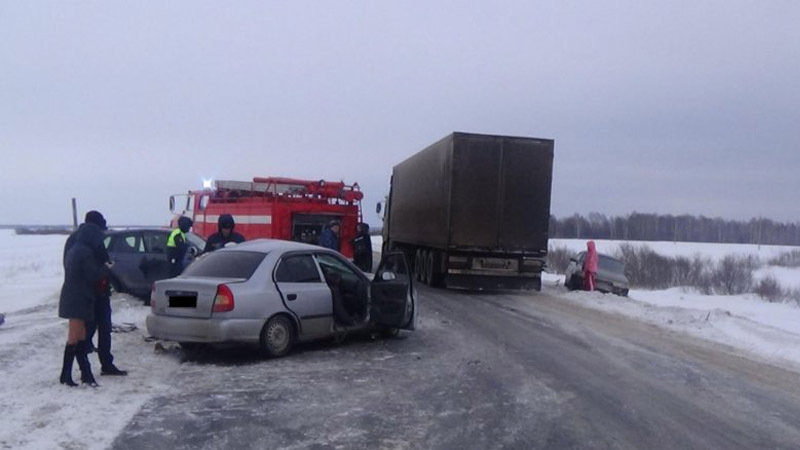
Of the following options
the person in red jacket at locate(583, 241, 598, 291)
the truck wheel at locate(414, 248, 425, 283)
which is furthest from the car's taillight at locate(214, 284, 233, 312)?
the person in red jacket at locate(583, 241, 598, 291)

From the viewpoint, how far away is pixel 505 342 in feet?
36.9

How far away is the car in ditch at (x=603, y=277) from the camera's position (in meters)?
22.4

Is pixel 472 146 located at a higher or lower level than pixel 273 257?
higher

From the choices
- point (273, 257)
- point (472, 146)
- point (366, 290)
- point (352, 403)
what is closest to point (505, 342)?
point (366, 290)

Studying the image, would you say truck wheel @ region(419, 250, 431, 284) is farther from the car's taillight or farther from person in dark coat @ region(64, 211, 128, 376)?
person in dark coat @ region(64, 211, 128, 376)

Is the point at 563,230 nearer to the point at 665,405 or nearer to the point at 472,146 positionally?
the point at 472,146

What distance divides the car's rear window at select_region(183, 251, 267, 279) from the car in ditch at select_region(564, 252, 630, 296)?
14422 millimetres

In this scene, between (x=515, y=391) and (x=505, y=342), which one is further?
(x=505, y=342)

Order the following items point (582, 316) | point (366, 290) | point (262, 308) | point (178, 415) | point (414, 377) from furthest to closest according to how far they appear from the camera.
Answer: point (582, 316) < point (366, 290) < point (262, 308) < point (414, 377) < point (178, 415)

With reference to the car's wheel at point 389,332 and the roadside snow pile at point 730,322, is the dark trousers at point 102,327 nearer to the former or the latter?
the car's wheel at point 389,332

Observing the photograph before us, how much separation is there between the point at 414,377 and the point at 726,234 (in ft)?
445

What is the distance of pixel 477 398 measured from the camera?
7.49 m

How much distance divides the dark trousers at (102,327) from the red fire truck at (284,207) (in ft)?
39.9

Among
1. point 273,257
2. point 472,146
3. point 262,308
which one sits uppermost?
point 472,146
